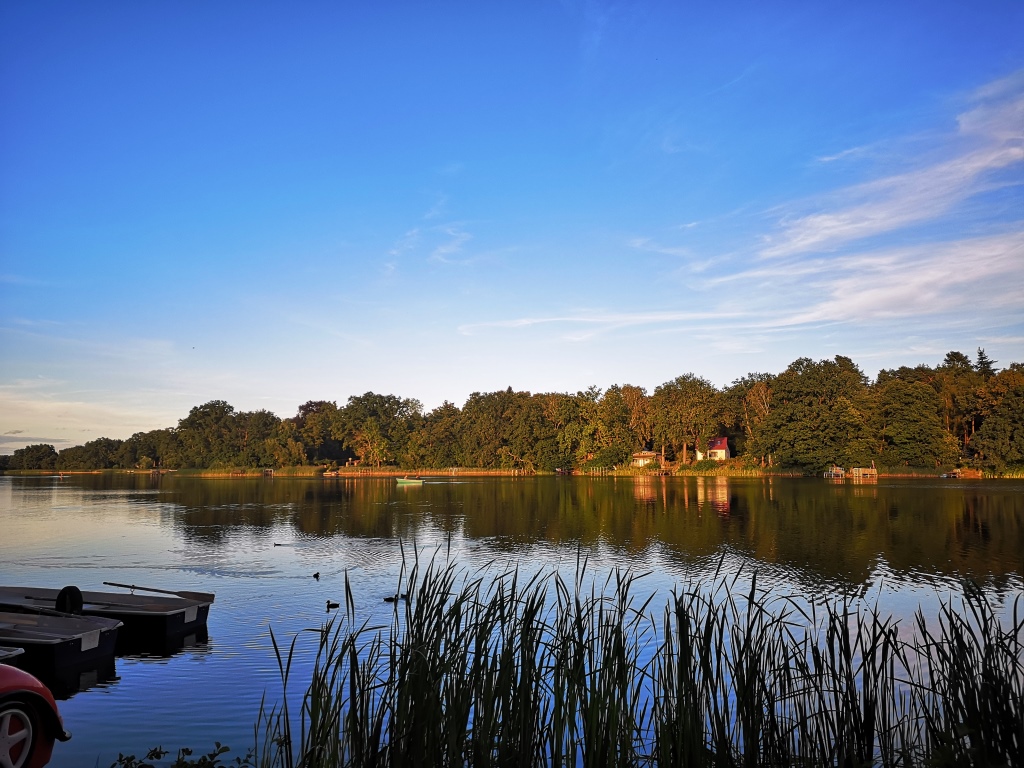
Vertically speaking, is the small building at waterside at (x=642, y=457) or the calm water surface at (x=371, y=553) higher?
the small building at waterside at (x=642, y=457)

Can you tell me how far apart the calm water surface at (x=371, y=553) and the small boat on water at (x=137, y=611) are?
490 millimetres

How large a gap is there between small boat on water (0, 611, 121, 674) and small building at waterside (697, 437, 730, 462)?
236 ft

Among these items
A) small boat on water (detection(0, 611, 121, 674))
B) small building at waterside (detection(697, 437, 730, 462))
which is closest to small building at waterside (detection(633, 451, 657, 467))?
small building at waterside (detection(697, 437, 730, 462))

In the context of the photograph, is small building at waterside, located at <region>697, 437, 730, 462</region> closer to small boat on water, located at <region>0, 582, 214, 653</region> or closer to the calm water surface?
the calm water surface

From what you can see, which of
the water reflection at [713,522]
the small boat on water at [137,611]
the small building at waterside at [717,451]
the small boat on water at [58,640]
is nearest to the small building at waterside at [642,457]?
the small building at waterside at [717,451]

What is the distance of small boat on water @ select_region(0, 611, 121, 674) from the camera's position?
30.1 ft

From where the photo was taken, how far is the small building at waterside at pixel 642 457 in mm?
83688

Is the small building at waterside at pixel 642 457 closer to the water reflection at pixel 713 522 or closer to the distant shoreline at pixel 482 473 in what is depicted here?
the distant shoreline at pixel 482 473

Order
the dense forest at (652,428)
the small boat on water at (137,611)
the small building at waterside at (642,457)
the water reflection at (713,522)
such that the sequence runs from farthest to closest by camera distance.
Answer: the small building at waterside at (642,457)
the dense forest at (652,428)
the water reflection at (713,522)
the small boat on water at (137,611)

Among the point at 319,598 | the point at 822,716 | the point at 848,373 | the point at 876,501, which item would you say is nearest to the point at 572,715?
the point at 822,716

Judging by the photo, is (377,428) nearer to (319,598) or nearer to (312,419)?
(312,419)

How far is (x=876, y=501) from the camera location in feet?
127

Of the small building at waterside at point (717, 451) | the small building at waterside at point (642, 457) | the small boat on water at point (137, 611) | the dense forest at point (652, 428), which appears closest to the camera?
the small boat on water at point (137, 611)

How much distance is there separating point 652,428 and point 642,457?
3.91m
